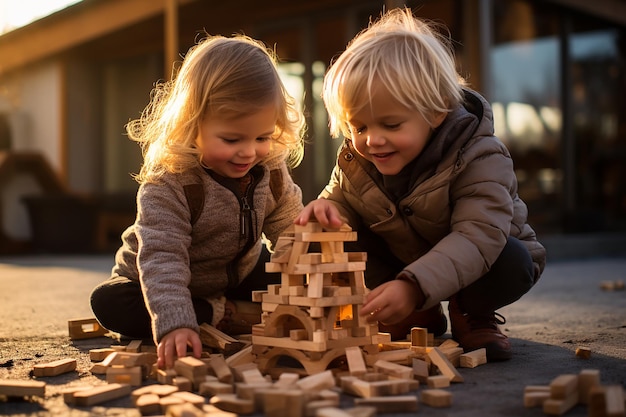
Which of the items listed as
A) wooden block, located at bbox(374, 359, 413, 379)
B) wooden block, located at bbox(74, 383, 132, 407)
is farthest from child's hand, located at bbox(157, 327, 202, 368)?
wooden block, located at bbox(374, 359, 413, 379)

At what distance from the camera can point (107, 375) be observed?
2.33 metres

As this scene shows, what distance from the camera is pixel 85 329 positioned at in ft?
10.9

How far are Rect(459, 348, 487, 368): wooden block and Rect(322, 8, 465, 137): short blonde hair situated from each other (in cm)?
83

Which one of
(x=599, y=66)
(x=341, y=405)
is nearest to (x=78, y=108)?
(x=599, y=66)

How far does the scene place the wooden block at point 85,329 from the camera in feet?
10.6

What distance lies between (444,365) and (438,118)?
974 mm

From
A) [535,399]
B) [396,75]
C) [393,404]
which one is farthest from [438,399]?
[396,75]

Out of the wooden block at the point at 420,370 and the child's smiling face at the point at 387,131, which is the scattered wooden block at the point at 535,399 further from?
the child's smiling face at the point at 387,131

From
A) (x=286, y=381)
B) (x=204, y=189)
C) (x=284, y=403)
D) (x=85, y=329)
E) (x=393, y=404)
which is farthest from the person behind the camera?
(x=85, y=329)

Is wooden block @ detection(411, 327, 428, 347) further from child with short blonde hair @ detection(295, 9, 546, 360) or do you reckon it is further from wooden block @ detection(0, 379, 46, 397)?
wooden block @ detection(0, 379, 46, 397)

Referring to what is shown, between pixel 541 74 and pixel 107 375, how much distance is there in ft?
28.9

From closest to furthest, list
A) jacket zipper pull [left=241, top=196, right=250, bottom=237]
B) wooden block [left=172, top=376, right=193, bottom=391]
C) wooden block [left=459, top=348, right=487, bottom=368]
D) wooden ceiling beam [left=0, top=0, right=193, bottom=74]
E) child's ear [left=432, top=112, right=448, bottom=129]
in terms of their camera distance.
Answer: wooden block [left=172, top=376, right=193, bottom=391], wooden block [left=459, top=348, right=487, bottom=368], child's ear [left=432, top=112, right=448, bottom=129], jacket zipper pull [left=241, top=196, right=250, bottom=237], wooden ceiling beam [left=0, top=0, right=193, bottom=74]

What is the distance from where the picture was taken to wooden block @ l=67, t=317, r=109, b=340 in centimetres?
322

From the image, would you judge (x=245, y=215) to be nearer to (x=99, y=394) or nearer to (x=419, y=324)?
(x=419, y=324)
